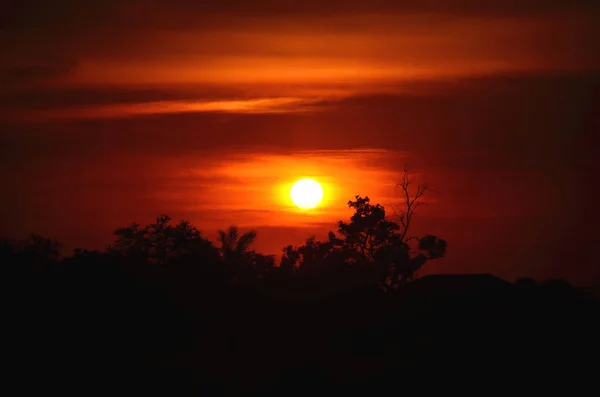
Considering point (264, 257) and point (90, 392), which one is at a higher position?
point (264, 257)

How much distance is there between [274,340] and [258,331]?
1.70m

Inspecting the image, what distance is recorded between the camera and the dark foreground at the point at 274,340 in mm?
59938

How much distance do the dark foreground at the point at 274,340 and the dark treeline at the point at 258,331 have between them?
7cm

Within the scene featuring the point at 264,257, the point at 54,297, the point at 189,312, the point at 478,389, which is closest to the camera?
the point at 478,389

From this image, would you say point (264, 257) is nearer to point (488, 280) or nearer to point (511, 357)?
point (488, 280)

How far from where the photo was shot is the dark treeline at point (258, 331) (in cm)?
6025

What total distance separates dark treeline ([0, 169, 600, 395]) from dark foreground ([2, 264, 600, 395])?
7cm

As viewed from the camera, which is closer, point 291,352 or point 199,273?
point 291,352

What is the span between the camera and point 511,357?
60906 mm

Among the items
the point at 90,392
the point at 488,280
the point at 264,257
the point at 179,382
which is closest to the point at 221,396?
the point at 179,382

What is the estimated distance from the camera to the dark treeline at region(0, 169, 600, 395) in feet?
198

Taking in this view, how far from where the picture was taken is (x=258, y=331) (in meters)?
68.1

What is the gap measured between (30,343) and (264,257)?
4198 centimetres

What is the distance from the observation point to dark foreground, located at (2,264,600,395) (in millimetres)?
59938
